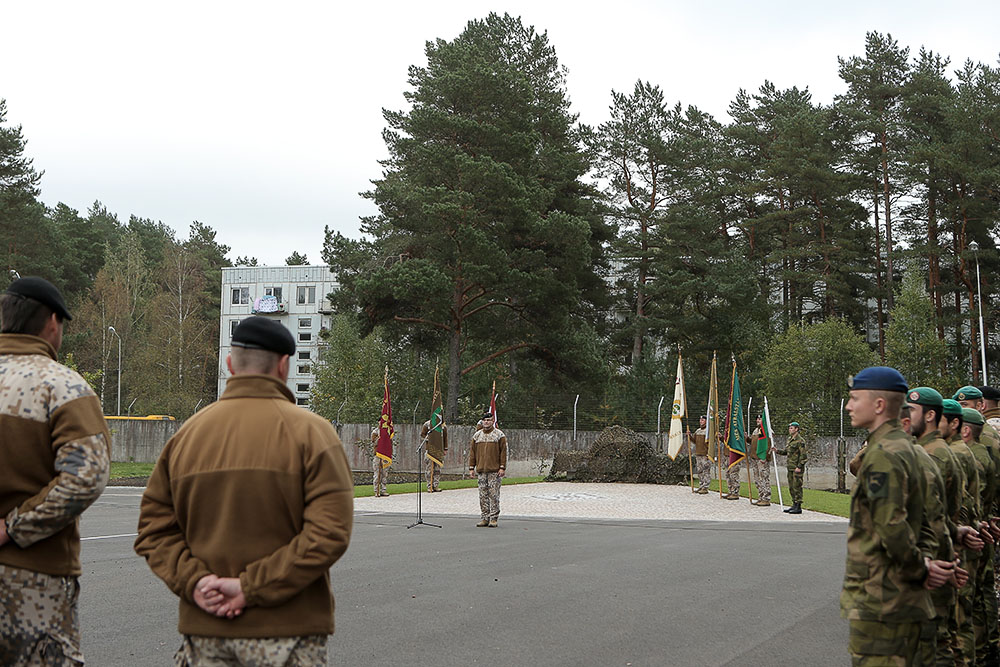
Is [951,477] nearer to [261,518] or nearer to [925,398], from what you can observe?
[925,398]

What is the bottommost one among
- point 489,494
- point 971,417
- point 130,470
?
point 130,470

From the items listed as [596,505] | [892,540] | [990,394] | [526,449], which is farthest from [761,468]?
[892,540]

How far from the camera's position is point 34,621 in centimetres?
394

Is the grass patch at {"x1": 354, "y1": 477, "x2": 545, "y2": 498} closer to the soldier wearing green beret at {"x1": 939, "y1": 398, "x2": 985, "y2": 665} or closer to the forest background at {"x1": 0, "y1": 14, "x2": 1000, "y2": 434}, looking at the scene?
the forest background at {"x1": 0, "y1": 14, "x2": 1000, "y2": 434}

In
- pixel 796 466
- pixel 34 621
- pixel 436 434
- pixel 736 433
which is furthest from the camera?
pixel 436 434

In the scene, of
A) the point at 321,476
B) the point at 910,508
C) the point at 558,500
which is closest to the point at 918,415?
the point at 910,508

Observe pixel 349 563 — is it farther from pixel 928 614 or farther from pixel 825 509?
pixel 825 509

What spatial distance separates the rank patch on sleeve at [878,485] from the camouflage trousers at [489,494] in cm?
1331

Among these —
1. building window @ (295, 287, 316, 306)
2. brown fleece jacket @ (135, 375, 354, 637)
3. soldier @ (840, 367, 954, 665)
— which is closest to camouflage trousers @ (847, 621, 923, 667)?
soldier @ (840, 367, 954, 665)

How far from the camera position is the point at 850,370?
4284 centimetres

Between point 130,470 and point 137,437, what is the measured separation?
8.60 meters

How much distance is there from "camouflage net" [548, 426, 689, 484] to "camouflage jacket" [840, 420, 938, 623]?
28507 mm

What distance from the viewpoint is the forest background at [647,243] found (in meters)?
39.9

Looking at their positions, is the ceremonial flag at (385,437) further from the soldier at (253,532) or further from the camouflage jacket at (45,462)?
the soldier at (253,532)
